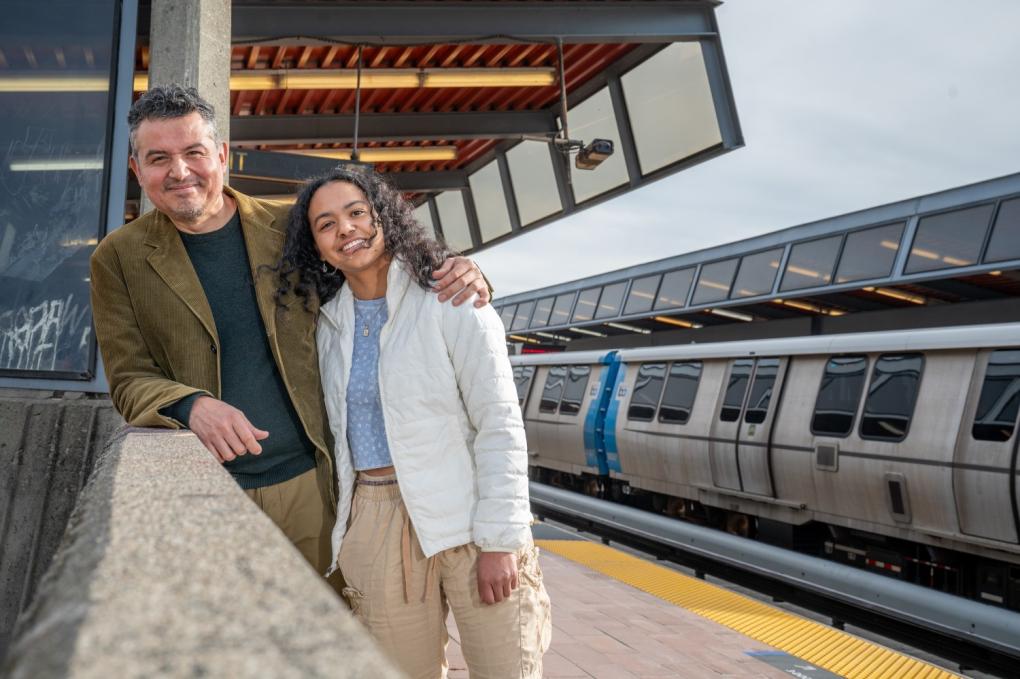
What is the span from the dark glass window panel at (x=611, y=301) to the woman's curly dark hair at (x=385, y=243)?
2244 centimetres

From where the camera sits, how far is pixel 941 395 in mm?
8492

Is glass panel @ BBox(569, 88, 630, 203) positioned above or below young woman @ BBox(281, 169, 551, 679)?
above

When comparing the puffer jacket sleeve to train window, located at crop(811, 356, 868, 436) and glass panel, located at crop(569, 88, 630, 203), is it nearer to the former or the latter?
glass panel, located at crop(569, 88, 630, 203)

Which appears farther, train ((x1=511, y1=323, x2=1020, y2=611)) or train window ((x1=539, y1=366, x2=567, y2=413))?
train window ((x1=539, y1=366, x2=567, y2=413))

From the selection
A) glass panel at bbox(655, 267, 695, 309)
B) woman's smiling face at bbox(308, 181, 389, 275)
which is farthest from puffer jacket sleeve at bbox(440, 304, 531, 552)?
glass panel at bbox(655, 267, 695, 309)

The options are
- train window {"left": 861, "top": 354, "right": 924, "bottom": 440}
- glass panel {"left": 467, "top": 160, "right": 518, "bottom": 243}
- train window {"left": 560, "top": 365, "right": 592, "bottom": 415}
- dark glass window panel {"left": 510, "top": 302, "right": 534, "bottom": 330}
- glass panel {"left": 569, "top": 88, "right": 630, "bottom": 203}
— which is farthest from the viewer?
dark glass window panel {"left": 510, "top": 302, "right": 534, "bottom": 330}

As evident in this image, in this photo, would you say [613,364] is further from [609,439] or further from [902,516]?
[902,516]

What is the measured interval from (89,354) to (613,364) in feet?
39.4

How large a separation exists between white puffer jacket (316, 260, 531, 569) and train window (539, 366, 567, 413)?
47.7 feet

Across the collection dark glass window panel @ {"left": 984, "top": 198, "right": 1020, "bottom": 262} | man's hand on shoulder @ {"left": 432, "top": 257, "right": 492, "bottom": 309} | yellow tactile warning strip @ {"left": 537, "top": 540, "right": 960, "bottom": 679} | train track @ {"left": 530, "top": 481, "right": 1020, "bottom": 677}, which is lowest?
train track @ {"left": 530, "top": 481, "right": 1020, "bottom": 677}

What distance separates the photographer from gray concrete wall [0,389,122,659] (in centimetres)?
326

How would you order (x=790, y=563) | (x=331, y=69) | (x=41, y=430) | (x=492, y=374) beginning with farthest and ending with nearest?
(x=790, y=563), (x=331, y=69), (x=41, y=430), (x=492, y=374)

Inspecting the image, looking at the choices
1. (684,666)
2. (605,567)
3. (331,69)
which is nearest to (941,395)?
(605,567)

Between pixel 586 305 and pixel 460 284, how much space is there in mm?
24462
